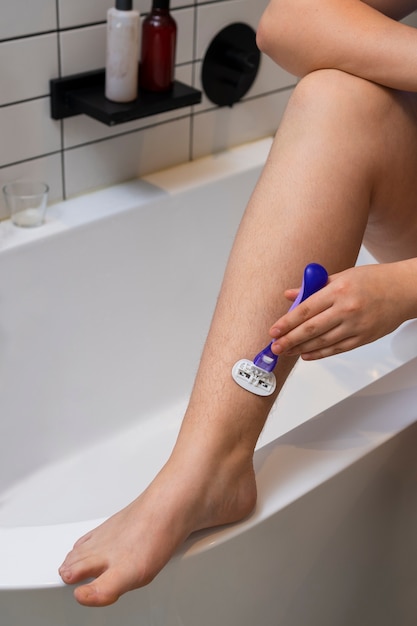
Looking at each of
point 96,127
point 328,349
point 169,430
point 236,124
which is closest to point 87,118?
point 96,127

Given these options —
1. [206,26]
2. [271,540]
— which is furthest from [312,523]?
[206,26]

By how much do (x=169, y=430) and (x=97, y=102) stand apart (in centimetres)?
62

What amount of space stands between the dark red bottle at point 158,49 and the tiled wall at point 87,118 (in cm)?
7

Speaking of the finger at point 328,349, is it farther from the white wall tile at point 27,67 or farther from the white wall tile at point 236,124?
the white wall tile at point 236,124

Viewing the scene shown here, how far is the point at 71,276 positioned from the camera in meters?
1.56

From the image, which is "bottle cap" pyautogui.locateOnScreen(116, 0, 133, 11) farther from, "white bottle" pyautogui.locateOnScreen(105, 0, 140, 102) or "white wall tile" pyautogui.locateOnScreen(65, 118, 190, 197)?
"white wall tile" pyautogui.locateOnScreen(65, 118, 190, 197)

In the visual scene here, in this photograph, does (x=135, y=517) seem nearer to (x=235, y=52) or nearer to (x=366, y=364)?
(x=366, y=364)

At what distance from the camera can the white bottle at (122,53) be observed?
4.65 feet

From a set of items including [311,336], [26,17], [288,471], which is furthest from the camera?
[26,17]

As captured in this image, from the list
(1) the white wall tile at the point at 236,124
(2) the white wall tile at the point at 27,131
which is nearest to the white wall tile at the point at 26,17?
(2) the white wall tile at the point at 27,131

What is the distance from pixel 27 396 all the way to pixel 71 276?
0.73 feet

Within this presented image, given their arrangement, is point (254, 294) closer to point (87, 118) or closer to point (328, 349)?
point (328, 349)

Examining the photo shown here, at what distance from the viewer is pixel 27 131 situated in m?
1.47

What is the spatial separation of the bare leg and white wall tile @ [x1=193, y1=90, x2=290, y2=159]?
727 mm
